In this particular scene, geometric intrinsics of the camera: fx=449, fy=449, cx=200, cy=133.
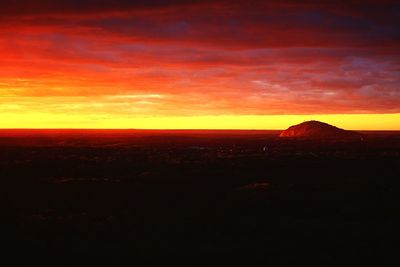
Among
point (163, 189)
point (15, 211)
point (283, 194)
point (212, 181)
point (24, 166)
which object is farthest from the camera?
point (24, 166)

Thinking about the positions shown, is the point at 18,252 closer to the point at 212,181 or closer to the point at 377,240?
the point at 377,240

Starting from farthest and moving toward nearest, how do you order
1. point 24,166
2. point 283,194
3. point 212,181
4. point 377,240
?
point 24,166, point 212,181, point 283,194, point 377,240

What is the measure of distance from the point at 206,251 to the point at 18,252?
775cm

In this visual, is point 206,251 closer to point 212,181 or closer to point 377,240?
point 377,240

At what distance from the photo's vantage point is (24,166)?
51.8 meters

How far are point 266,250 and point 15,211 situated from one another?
16029 mm

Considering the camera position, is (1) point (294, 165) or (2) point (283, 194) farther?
(1) point (294, 165)

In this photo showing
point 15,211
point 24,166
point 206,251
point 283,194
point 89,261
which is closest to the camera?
point 89,261

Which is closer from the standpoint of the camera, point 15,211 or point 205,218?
point 205,218

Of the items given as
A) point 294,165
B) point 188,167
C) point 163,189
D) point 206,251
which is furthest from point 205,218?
point 294,165

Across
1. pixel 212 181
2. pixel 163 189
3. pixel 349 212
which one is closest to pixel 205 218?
pixel 349 212

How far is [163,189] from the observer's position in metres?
35.6

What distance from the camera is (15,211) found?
26.9 m

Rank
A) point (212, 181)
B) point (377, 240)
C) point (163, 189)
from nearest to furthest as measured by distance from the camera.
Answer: point (377, 240), point (163, 189), point (212, 181)
